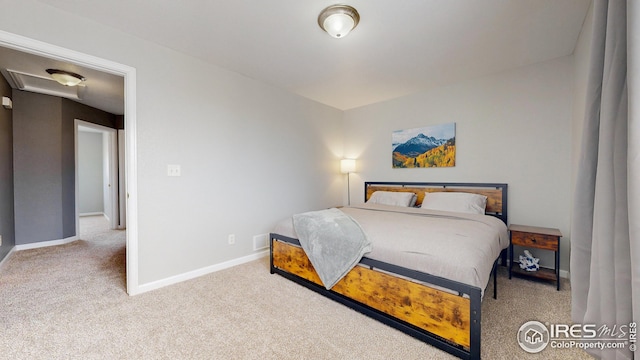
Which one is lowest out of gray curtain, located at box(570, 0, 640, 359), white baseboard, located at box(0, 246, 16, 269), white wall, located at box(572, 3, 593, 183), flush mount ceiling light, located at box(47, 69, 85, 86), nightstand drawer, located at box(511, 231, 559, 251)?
white baseboard, located at box(0, 246, 16, 269)

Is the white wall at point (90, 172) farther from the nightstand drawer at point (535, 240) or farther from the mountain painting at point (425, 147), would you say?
the nightstand drawer at point (535, 240)

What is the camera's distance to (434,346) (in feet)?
5.39

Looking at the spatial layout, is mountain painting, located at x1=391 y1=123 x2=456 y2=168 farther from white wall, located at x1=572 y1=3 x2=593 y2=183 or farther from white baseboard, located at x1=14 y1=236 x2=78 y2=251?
white baseboard, located at x1=14 y1=236 x2=78 y2=251

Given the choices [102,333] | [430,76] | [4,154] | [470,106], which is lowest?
[102,333]

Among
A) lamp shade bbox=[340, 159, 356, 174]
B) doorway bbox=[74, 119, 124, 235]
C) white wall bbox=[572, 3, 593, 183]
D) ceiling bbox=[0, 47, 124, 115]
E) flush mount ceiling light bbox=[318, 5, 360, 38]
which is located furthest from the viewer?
doorway bbox=[74, 119, 124, 235]

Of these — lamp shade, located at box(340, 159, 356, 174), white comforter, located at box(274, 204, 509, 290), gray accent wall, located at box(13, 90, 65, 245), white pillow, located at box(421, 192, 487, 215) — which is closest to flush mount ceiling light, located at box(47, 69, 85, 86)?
gray accent wall, located at box(13, 90, 65, 245)

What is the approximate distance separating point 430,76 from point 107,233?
624cm

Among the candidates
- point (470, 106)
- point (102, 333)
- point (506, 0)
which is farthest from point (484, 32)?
point (102, 333)

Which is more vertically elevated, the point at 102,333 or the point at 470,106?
the point at 470,106

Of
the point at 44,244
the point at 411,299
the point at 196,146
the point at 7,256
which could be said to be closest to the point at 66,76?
the point at 196,146

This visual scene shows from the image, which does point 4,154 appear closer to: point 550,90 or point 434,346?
point 434,346

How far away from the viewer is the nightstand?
2463 mm

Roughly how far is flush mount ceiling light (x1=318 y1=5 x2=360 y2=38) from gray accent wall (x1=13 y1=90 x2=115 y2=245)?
15.3ft

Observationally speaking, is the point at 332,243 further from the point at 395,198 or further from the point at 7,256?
the point at 7,256
